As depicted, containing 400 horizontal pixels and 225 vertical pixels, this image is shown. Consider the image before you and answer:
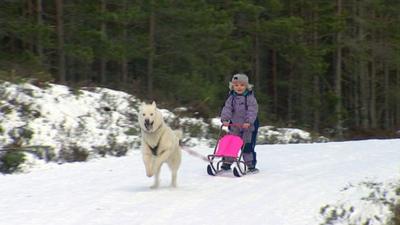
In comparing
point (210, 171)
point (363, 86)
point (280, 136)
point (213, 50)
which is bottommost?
point (210, 171)

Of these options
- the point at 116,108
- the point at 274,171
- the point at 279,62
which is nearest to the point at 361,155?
the point at 274,171

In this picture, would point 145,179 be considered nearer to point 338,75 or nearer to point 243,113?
point 243,113

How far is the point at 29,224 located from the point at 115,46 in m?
16.5

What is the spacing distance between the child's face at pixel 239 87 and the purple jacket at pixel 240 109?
71 mm

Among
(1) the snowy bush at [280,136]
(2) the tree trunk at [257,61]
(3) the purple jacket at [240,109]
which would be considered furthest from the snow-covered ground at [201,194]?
(2) the tree trunk at [257,61]

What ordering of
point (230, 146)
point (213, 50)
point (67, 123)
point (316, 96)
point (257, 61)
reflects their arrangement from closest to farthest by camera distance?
point (230, 146) < point (67, 123) < point (213, 50) < point (257, 61) < point (316, 96)

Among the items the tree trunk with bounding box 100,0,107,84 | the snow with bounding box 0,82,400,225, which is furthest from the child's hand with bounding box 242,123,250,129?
the tree trunk with bounding box 100,0,107,84

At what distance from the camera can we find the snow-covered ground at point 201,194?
24.0 feet

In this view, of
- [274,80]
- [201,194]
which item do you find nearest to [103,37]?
[201,194]

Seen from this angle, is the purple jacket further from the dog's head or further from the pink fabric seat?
the dog's head

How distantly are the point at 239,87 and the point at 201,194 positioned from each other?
8.14 ft

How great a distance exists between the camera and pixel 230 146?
10.5m

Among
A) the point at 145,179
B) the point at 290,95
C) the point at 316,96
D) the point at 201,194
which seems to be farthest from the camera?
the point at 290,95

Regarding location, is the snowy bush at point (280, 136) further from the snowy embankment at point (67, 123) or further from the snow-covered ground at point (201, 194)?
the snow-covered ground at point (201, 194)
